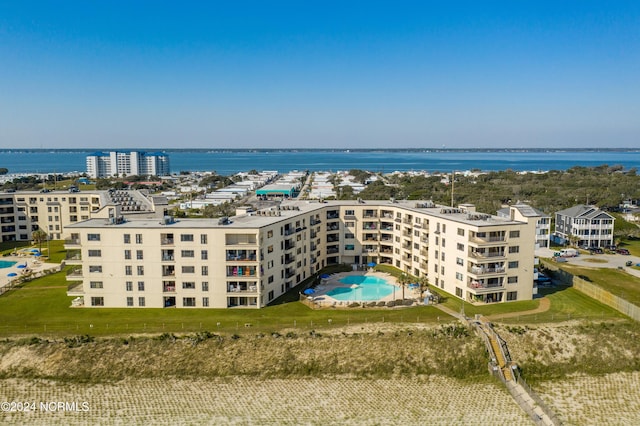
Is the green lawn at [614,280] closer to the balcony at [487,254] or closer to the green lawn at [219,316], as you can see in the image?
the green lawn at [219,316]

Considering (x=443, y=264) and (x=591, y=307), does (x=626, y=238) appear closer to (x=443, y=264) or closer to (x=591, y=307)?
(x=591, y=307)

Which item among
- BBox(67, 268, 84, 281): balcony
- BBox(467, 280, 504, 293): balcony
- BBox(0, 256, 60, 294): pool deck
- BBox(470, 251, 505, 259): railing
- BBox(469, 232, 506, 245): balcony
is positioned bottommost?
BBox(0, 256, 60, 294): pool deck

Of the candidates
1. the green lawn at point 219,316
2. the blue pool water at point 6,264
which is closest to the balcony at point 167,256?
the green lawn at point 219,316

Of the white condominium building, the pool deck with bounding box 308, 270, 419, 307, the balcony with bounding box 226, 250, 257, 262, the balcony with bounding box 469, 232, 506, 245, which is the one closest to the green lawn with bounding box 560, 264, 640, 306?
the white condominium building

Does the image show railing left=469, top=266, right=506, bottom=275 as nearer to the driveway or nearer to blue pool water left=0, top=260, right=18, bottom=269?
the driveway

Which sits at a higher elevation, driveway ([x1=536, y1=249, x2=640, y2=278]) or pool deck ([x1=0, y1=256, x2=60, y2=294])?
pool deck ([x1=0, y1=256, x2=60, y2=294])

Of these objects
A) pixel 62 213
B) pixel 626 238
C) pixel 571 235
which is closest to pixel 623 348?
pixel 571 235

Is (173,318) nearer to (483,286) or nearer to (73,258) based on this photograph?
(73,258)
